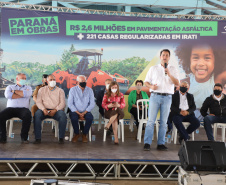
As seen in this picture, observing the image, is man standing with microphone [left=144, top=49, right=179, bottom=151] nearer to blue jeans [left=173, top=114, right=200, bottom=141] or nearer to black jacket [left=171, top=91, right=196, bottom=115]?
blue jeans [left=173, top=114, right=200, bottom=141]

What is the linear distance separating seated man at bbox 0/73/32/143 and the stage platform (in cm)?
20

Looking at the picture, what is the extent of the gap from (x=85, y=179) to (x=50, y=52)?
13.6 feet

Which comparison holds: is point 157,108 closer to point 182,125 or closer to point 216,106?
point 182,125

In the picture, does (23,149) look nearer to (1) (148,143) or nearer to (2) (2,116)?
(2) (2,116)

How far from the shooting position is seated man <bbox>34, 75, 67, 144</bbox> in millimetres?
5207

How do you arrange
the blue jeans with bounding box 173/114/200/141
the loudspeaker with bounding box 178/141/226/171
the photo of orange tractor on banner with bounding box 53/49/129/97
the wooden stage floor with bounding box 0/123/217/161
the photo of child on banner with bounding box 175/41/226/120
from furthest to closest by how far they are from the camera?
the photo of child on banner with bounding box 175/41/226/120 < the photo of orange tractor on banner with bounding box 53/49/129/97 < the blue jeans with bounding box 173/114/200/141 < the wooden stage floor with bounding box 0/123/217/161 < the loudspeaker with bounding box 178/141/226/171

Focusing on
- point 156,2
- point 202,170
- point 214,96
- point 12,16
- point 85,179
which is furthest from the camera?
point 156,2

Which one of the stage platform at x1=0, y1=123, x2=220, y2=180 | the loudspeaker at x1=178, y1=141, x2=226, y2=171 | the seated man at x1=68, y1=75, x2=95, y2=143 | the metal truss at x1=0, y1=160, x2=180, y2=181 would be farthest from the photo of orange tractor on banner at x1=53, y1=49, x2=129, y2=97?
the loudspeaker at x1=178, y1=141, x2=226, y2=171

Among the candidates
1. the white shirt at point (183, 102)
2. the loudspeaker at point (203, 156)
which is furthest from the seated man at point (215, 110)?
the loudspeaker at point (203, 156)

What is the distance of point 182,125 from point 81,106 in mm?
1681

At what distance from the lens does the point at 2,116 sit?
5172 millimetres

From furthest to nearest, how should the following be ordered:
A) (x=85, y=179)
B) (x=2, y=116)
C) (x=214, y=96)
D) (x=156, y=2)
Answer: (x=156, y=2)
(x=214, y=96)
(x=2, y=116)
(x=85, y=179)

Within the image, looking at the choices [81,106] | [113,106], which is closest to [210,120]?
[113,106]

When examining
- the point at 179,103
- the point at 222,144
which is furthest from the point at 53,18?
the point at 222,144
